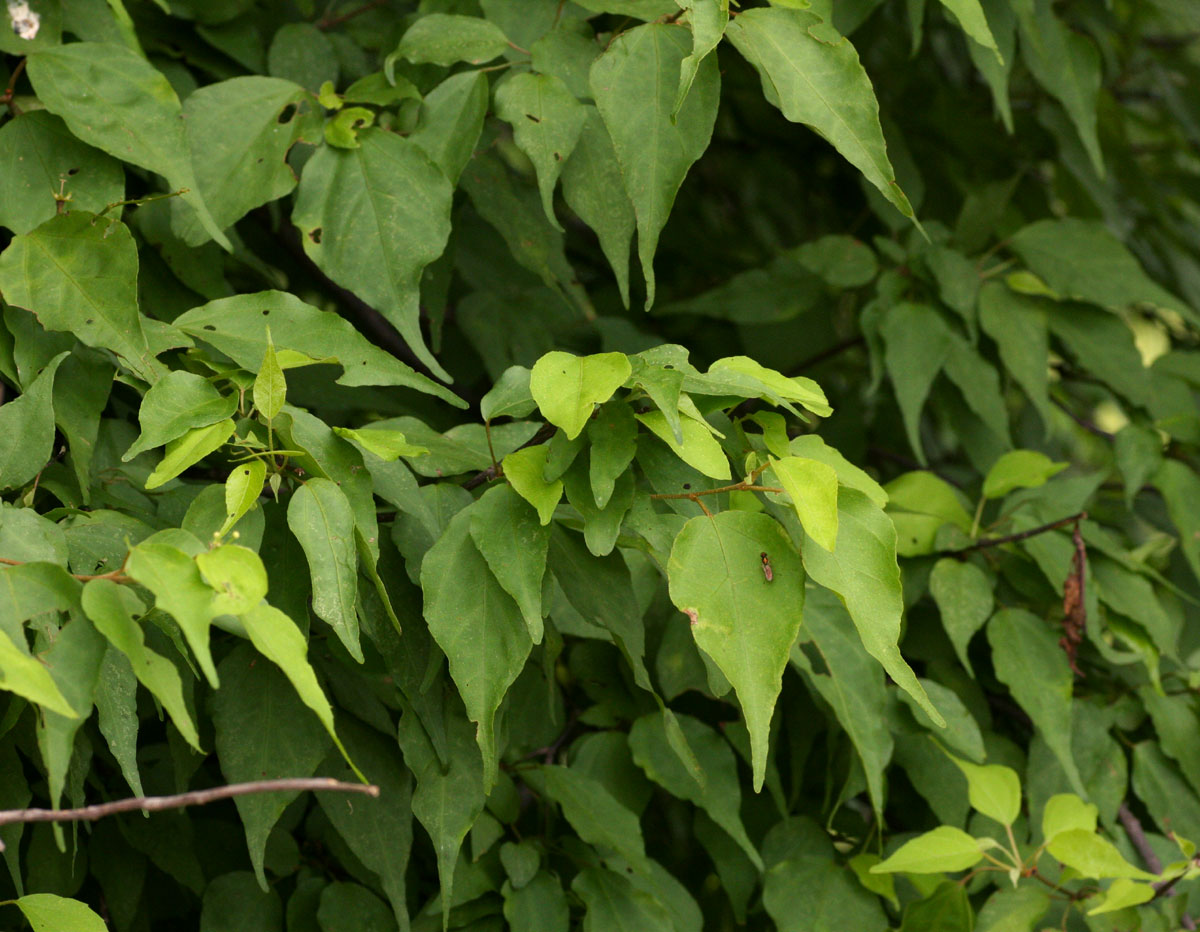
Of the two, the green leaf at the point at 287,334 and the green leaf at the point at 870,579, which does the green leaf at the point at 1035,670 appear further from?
the green leaf at the point at 287,334

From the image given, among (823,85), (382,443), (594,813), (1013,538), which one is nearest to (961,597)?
(1013,538)

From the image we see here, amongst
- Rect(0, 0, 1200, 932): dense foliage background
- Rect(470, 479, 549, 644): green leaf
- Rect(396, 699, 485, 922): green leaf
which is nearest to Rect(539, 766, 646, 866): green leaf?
Rect(0, 0, 1200, 932): dense foliage background

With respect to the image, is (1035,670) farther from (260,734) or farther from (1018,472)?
(260,734)

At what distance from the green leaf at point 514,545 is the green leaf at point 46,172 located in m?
0.35

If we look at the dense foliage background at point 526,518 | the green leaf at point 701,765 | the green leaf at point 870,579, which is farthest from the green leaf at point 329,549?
the green leaf at point 701,765

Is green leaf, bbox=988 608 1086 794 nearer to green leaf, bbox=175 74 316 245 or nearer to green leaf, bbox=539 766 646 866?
green leaf, bbox=539 766 646 866

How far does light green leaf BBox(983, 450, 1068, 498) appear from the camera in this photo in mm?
1082

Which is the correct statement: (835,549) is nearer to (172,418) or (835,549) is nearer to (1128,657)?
(172,418)

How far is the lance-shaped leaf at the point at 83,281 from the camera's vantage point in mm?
690

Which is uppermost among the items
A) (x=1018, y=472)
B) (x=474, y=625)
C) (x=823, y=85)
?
(x=823, y=85)

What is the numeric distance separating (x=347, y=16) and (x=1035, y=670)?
85cm

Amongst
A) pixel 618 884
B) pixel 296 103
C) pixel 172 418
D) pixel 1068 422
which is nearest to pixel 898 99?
pixel 1068 422

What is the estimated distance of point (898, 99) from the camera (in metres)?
1.57

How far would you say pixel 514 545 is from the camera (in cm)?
62
